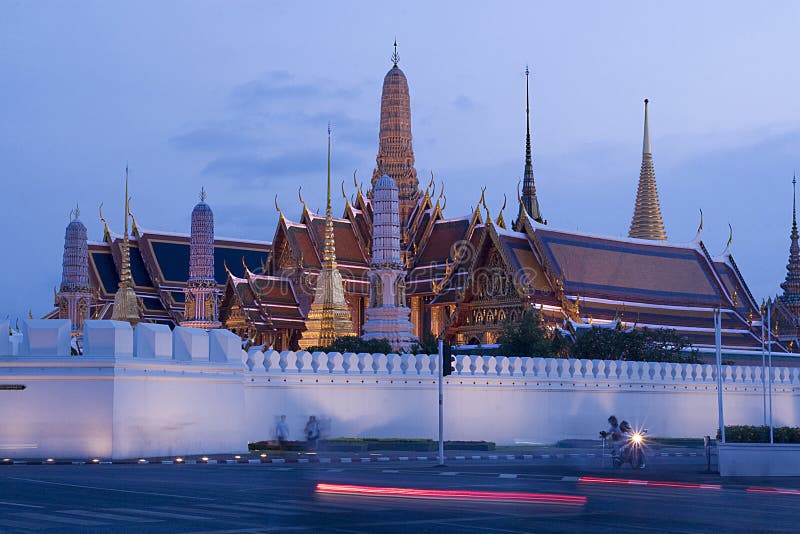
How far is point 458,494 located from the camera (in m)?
16.0

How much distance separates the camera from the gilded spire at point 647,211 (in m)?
70.8

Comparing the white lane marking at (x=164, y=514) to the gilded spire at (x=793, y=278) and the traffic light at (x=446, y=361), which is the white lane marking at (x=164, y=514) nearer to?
the traffic light at (x=446, y=361)

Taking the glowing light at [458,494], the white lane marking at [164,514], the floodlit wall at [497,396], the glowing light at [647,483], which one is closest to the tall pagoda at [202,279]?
the floodlit wall at [497,396]

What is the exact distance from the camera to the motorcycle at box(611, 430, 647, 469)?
911 inches

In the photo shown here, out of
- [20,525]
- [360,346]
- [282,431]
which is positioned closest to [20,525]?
[20,525]

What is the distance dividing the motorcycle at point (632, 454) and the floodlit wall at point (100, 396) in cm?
760

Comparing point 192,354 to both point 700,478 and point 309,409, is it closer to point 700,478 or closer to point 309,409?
point 309,409

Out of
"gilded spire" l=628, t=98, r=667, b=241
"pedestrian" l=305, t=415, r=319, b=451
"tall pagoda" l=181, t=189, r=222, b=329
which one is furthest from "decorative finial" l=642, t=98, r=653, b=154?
"pedestrian" l=305, t=415, r=319, b=451

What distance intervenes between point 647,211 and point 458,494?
2228 inches

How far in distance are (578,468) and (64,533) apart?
1255 centimetres

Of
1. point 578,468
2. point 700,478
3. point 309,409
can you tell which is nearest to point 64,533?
point 700,478

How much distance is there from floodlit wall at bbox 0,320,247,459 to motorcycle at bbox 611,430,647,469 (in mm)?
7600

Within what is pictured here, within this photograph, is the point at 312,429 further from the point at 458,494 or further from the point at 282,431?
the point at 458,494

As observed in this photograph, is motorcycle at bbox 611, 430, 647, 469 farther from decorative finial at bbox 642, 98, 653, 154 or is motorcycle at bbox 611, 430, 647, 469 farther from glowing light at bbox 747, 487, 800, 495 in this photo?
decorative finial at bbox 642, 98, 653, 154
